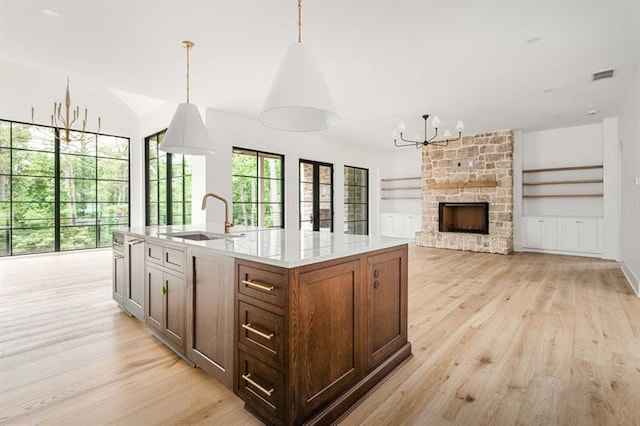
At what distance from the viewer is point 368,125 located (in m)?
6.68

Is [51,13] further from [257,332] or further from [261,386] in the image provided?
[261,386]

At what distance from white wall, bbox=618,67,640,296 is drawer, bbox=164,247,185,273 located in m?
5.06

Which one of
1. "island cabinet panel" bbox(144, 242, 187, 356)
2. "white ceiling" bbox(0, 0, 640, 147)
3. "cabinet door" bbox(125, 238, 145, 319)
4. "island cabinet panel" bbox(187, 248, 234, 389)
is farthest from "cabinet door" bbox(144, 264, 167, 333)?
"white ceiling" bbox(0, 0, 640, 147)

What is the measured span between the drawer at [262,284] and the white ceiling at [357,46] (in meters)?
2.24

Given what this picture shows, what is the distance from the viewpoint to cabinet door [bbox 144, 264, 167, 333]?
2.45 metres

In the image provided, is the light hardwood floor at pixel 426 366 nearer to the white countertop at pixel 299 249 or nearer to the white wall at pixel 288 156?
the white countertop at pixel 299 249

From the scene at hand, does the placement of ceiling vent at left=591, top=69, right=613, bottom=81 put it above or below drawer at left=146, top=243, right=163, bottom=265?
above

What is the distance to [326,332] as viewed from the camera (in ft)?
5.49

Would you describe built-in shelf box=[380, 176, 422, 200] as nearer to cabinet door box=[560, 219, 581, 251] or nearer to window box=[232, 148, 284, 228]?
cabinet door box=[560, 219, 581, 251]

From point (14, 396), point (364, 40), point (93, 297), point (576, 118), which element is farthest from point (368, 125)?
point (14, 396)

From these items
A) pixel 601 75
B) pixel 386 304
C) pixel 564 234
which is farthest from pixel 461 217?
pixel 386 304

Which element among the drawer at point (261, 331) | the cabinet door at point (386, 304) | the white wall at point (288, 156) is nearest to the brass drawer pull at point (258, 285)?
the drawer at point (261, 331)

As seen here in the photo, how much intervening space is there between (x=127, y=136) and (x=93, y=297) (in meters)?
4.97

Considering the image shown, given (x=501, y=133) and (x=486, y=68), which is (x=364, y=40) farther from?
(x=501, y=133)
